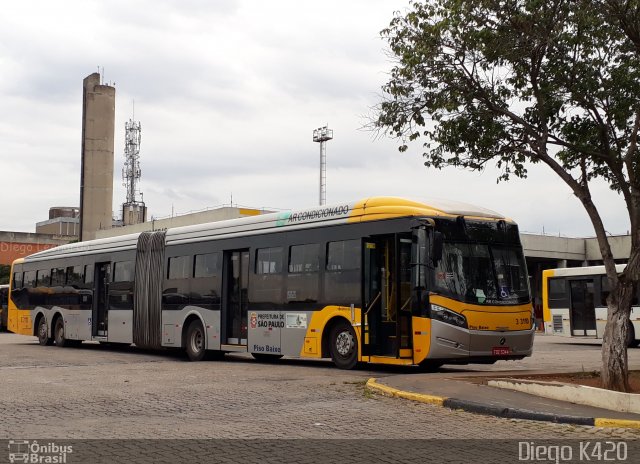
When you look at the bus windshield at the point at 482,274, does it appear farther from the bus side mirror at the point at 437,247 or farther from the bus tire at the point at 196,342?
the bus tire at the point at 196,342

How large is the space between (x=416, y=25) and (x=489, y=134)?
225 centimetres

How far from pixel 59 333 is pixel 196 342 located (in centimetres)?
808

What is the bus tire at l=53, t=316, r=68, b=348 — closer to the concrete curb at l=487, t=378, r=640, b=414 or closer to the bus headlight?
the bus headlight

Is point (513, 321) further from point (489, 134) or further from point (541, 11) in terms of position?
point (541, 11)

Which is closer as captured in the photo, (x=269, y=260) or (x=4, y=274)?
(x=269, y=260)

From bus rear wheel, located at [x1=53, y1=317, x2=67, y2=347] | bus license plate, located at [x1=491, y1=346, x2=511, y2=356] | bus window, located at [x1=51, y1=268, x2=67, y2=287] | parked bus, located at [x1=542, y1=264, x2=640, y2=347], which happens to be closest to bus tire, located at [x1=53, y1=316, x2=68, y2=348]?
bus rear wheel, located at [x1=53, y1=317, x2=67, y2=347]

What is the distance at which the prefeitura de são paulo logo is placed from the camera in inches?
276

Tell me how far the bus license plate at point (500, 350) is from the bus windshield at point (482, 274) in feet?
2.73

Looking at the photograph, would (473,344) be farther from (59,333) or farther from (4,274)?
(4,274)

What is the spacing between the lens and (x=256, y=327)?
18078mm

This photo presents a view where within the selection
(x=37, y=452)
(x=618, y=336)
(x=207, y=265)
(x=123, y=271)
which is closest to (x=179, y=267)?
(x=207, y=265)

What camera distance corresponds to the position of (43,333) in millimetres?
26781

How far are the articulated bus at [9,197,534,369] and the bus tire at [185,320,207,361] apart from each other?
0.14 ft

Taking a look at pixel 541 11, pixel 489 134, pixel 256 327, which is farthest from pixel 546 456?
pixel 256 327
